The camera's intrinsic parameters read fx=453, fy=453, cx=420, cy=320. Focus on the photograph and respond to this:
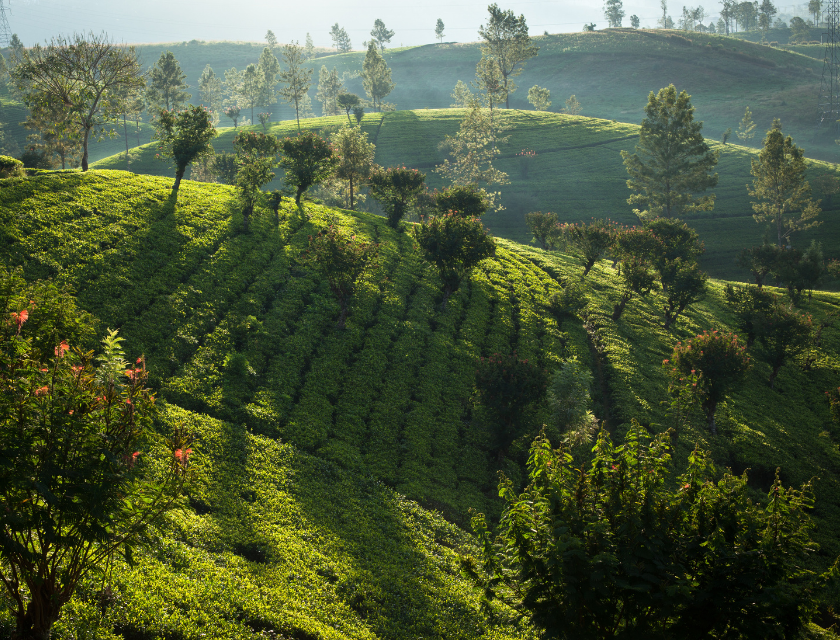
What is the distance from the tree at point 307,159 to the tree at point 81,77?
19.1 meters

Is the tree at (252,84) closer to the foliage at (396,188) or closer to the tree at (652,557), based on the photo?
the foliage at (396,188)

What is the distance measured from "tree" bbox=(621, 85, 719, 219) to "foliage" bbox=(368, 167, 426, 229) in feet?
176

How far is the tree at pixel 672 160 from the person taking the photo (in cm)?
8338

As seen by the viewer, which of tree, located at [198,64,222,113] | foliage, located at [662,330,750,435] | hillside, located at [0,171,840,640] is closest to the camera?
hillside, located at [0,171,840,640]

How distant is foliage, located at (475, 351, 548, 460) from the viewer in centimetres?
2875

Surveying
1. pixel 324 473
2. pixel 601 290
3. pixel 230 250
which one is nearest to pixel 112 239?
pixel 230 250

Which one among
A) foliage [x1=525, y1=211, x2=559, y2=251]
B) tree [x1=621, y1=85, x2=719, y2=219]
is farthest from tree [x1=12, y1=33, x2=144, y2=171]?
tree [x1=621, y1=85, x2=719, y2=219]

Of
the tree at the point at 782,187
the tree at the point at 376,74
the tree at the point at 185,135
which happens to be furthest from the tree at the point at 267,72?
the tree at the point at 782,187

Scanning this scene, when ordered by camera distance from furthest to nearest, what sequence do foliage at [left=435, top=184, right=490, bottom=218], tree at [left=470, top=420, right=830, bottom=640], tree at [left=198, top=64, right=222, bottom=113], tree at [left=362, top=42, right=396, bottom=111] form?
tree at [left=198, top=64, right=222, bottom=113], tree at [left=362, top=42, right=396, bottom=111], foliage at [left=435, top=184, right=490, bottom=218], tree at [left=470, top=420, right=830, bottom=640]

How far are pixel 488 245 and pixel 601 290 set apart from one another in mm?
20036

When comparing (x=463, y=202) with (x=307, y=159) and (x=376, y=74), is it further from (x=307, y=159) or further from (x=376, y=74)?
(x=376, y=74)

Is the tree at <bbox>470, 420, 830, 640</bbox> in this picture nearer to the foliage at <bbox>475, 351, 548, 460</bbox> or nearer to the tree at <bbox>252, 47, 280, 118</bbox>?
the foliage at <bbox>475, 351, 548, 460</bbox>

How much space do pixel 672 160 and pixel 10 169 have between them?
317 feet

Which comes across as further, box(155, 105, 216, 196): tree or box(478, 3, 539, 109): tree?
box(478, 3, 539, 109): tree
